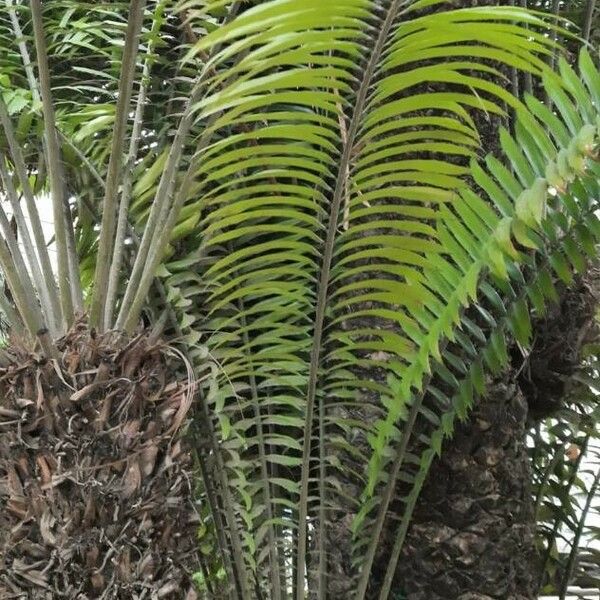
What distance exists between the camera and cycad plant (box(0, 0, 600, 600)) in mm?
1279

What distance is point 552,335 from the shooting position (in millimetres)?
2393

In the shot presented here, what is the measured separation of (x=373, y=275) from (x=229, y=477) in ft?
1.77

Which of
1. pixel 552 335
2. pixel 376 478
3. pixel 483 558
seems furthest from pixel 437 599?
pixel 552 335

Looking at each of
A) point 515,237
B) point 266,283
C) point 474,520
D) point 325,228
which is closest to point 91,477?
point 266,283

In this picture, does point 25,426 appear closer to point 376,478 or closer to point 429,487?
point 376,478

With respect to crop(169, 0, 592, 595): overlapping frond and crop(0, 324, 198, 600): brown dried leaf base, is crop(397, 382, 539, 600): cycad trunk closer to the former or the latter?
crop(169, 0, 592, 595): overlapping frond

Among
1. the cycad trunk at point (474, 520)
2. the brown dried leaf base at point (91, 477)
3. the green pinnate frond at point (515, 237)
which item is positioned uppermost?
the green pinnate frond at point (515, 237)

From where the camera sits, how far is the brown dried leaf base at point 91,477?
1369 millimetres

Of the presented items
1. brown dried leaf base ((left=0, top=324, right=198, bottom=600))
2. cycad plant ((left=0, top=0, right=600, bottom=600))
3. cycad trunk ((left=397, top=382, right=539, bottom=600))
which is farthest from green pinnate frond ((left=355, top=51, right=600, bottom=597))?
brown dried leaf base ((left=0, top=324, right=198, bottom=600))

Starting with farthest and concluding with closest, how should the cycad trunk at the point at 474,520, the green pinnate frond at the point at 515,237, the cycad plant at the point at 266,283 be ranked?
1. the cycad trunk at the point at 474,520
2. the cycad plant at the point at 266,283
3. the green pinnate frond at the point at 515,237

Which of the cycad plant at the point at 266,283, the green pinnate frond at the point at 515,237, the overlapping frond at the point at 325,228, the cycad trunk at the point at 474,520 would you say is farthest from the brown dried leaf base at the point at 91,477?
the cycad trunk at the point at 474,520

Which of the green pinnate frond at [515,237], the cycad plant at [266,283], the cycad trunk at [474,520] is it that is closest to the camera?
the green pinnate frond at [515,237]

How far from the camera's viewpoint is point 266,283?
1565 millimetres

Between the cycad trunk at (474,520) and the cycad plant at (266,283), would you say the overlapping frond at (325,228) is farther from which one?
the cycad trunk at (474,520)
